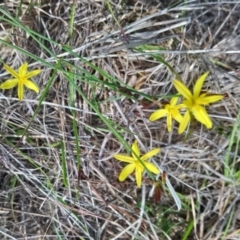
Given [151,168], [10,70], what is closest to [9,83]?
[10,70]

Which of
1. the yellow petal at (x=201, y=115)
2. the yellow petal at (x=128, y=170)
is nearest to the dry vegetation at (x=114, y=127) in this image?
the yellow petal at (x=128, y=170)

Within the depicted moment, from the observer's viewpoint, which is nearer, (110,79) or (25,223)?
(110,79)

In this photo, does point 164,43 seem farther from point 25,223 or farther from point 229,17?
point 25,223

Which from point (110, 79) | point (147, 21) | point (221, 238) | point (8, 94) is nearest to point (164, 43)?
point (147, 21)

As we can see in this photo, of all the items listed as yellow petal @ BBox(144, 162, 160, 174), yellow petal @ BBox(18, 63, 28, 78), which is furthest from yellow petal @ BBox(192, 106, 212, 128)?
yellow petal @ BBox(18, 63, 28, 78)

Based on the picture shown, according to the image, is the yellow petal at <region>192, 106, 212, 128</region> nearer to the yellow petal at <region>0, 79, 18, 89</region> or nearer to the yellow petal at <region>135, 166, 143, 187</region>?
the yellow petal at <region>135, 166, 143, 187</region>

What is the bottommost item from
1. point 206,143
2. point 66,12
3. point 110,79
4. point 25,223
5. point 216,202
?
point 25,223

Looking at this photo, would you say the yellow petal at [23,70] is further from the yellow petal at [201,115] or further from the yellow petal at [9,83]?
the yellow petal at [201,115]

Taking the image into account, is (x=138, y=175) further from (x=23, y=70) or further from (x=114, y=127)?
(x=23, y=70)
